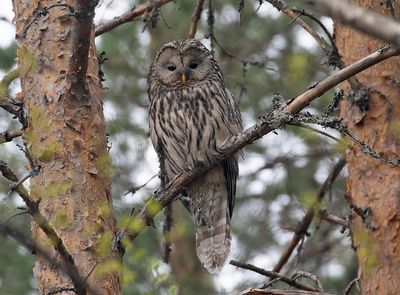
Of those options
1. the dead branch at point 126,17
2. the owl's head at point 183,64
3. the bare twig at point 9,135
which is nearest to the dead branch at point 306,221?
the owl's head at point 183,64

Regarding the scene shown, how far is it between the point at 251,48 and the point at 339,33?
3103 mm

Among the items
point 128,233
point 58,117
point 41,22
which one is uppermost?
point 41,22

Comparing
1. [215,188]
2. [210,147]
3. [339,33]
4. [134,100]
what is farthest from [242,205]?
[339,33]

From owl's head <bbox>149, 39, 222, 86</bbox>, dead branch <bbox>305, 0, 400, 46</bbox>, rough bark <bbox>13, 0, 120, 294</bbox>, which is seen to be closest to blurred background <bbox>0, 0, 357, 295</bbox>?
owl's head <bbox>149, 39, 222, 86</bbox>

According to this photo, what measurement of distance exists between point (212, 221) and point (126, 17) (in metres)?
1.42

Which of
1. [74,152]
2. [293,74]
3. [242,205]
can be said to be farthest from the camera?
[242,205]

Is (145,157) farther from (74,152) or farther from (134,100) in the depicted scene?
(134,100)

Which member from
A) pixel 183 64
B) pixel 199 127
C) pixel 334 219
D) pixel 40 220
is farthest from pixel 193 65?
pixel 40 220

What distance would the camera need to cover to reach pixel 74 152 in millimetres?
3117

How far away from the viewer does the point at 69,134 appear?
3143mm

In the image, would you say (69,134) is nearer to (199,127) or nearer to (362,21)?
(199,127)

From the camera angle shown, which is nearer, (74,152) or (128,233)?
(128,233)

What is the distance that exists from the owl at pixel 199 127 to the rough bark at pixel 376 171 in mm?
809

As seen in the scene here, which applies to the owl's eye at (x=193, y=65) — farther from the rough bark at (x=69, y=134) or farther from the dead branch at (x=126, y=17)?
the rough bark at (x=69, y=134)
